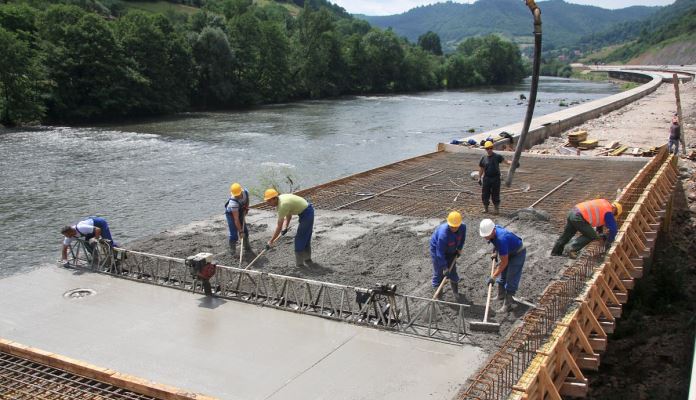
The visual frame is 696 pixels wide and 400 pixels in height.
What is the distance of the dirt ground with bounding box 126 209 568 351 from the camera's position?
9.52 m

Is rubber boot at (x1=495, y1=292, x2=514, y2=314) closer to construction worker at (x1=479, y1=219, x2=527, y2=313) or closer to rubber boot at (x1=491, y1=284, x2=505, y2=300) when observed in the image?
construction worker at (x1=479, y1=219, x2=527, y2=313)

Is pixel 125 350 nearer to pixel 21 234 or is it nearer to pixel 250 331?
pixel 250 331

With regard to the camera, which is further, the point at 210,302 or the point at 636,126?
the point at 636,126

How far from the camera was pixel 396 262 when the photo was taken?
35.7ft

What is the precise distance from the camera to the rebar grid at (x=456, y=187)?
49.4 ft

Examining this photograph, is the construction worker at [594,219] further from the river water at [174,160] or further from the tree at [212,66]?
the tree at [212,66]

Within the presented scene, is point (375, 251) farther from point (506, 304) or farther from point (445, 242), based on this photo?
point (506, 304)

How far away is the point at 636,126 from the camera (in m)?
33.4

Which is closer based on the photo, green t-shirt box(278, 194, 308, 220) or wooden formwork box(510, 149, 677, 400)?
wooden formwork box(510, 149, 677, 400)

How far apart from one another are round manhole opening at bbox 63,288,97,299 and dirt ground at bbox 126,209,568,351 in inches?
84.1

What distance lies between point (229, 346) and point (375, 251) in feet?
14.8

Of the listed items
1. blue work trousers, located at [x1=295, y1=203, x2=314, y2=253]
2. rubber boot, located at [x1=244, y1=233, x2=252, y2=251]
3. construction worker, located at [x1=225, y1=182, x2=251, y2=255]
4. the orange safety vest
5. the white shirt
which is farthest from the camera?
rubber boot, located at [x1=244, y1=233, x2=252, y2=251]

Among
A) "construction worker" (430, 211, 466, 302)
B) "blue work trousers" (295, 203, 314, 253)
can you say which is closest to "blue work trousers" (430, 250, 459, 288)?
"construction worker" (430, 211, 466, 302)

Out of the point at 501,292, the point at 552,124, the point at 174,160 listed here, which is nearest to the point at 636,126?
the point at 552,124
